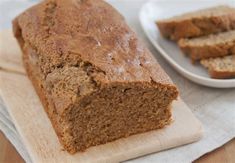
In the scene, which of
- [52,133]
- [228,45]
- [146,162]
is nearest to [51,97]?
[52,133]

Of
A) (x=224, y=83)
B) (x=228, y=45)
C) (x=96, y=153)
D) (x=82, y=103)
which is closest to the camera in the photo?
(x=82, y=103)

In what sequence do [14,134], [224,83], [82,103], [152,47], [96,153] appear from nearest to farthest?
[82,103], [96,153], [14,134], [224,83], [152,47]

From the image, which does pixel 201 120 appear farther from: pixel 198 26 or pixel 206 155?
pixel 198 26

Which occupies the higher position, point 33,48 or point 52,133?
point 33,48

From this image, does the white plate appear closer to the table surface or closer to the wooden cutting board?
the wooden cutting board

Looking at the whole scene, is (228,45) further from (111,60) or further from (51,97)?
(51,97)

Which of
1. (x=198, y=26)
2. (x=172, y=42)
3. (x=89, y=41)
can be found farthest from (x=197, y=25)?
(x=89, y=41)

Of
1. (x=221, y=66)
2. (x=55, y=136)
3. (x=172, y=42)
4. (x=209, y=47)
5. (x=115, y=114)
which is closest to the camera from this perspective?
(x=115, y=114)
